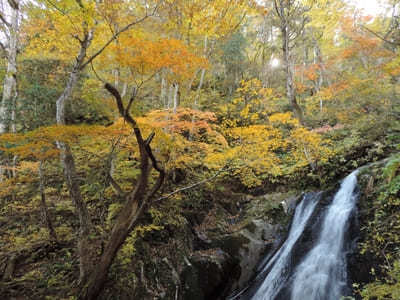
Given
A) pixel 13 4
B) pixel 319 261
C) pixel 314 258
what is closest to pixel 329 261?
pixel 319 261

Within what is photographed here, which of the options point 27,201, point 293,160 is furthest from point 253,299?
point 27,201

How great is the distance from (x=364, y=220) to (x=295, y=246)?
200 cm

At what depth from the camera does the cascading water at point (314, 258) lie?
210 inches

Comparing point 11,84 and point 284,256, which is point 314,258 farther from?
point 11,84

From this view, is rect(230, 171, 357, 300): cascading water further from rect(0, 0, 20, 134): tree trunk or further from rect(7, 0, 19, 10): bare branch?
rect(7, 0, 19, 10): bare branch

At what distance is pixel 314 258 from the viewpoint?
6082 millimetres

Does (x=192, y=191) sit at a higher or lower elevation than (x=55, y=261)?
higher

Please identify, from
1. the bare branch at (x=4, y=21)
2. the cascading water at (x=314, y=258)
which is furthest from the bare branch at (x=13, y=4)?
the cascading water at (x=314, y=258)

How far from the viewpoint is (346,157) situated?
8.86 metres

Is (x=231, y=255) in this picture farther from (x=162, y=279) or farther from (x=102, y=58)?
(x=102, y=58)

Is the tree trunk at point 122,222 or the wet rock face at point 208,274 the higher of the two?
the tree trunk at point 122,222

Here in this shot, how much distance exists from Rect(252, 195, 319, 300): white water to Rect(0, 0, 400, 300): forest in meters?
0.43

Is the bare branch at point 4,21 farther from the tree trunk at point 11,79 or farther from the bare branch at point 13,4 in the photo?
the bare branch at point 13,4

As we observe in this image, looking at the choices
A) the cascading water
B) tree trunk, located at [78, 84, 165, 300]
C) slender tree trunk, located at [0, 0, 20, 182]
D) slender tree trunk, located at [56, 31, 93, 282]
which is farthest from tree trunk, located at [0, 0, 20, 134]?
the cascading water
